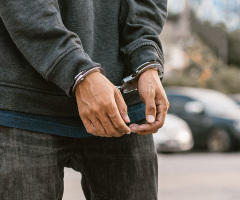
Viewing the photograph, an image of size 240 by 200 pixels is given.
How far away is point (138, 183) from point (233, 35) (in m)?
45.2

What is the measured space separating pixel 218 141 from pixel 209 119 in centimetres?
54

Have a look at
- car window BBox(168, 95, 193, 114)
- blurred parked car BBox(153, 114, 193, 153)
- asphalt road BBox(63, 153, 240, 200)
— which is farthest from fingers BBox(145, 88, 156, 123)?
car window BBox(168, 95, 193, 114)

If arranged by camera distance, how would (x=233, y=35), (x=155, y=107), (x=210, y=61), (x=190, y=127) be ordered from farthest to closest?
1. (x=233, y=35)
2. (x=210, y=61)
3. (x=190, y=127)
4. (x=155, y=107)

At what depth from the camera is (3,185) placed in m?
1.34

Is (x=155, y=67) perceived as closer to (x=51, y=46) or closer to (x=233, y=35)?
(x=51, y=46)

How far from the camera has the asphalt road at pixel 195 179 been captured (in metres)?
5.51

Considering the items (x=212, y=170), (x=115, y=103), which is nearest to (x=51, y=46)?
(x=115, y=103)

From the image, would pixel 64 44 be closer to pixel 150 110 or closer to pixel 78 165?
pixel 150 110

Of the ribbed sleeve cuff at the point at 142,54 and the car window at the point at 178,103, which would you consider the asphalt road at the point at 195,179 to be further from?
the ribbed sleeve cuff at the point at 142,54

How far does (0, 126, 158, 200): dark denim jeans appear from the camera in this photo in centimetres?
136

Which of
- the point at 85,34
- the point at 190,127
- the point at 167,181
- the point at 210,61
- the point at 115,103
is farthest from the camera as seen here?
the point at 210,61

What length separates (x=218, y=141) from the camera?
1045 centimetres

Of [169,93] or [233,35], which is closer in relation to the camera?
[169,93]

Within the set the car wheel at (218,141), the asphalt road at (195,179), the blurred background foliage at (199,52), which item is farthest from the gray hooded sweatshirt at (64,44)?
the blurred background foliage at (199,52)
